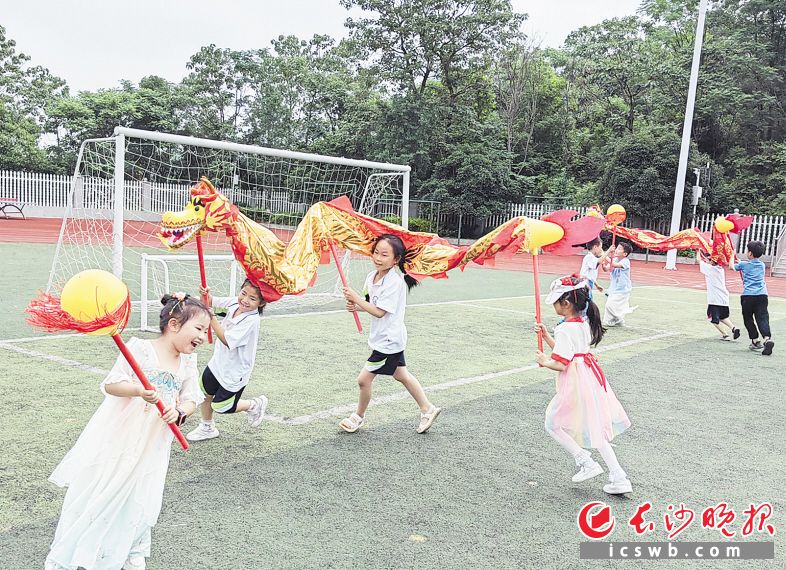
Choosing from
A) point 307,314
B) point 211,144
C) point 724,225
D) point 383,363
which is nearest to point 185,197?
point 211,144

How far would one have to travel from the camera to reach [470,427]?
17.1ft

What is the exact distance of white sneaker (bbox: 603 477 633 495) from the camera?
3.97m

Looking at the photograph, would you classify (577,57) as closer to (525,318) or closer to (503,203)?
(503,203)

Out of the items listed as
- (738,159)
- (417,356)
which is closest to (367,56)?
(738,159)

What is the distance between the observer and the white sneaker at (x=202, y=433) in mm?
4582

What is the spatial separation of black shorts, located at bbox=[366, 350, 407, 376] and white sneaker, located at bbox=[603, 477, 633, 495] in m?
1.60

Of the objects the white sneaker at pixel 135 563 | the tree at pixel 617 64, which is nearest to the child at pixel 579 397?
the white sneaker at pixel 135 563

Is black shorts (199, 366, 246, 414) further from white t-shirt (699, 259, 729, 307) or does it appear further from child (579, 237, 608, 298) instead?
white t-shirt (699, 259, 729, 307)

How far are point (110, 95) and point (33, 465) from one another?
33.5m

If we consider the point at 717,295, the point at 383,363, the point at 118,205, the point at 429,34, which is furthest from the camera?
the point at 429,34

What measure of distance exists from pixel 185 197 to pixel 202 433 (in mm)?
7545

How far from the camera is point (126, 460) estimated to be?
9.05ft

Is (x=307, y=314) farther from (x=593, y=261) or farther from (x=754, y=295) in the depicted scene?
(x=754, y=295)

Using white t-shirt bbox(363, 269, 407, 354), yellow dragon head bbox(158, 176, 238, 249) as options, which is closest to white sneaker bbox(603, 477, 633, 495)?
white t-shirt bbox(363, 269, 407, 354)
